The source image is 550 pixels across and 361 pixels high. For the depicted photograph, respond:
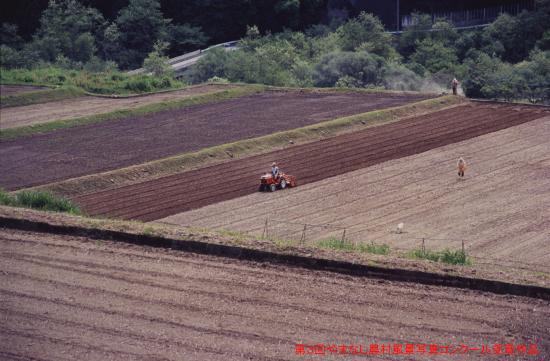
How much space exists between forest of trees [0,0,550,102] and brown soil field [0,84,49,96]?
44.6 feet

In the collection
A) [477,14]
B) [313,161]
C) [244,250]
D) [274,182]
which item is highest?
[477,14]

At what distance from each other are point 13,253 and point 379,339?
972 cm

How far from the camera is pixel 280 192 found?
3269 centimetres

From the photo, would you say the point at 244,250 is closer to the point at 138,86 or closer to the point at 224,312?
the point at 224,312

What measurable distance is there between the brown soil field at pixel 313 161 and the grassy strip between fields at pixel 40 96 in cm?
2276

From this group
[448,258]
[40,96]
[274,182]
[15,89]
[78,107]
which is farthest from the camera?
[15,89]

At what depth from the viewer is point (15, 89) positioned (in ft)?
200

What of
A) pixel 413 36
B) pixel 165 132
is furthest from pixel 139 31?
pixel 165 132

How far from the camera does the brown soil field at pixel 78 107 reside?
50406mm

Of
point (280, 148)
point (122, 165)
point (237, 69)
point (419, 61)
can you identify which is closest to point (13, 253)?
point (122, 165)

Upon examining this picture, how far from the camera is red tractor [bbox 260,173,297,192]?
32.8 meters

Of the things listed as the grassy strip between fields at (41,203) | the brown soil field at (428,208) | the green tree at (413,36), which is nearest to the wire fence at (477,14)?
the green tree at (413,36)

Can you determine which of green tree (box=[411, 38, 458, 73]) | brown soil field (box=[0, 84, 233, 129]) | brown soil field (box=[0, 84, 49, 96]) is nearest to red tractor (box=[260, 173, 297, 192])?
brown soil field (box=[0, 84, 233, 129])

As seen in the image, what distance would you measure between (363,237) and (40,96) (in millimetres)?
36834
